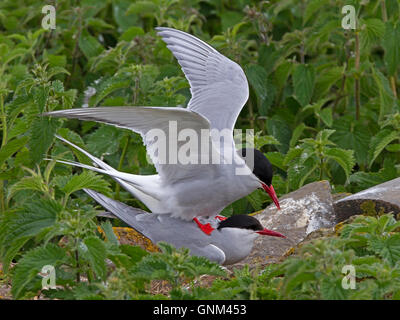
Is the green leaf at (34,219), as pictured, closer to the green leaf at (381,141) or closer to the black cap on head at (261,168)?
the black cap on head at (261,168)

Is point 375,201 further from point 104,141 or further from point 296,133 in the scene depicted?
point 104,141

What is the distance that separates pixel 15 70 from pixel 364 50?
9.27 feet

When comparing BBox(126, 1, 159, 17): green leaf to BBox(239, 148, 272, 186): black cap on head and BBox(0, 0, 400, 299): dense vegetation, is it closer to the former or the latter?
BBox(0, 0, 400, 299): dense vegetation

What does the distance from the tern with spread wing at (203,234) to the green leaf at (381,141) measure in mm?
1226

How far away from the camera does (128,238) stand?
5.48 metres

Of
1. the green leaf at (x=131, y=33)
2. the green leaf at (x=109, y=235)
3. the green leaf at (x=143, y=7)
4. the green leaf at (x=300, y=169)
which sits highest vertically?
the green leaf at (x=143, y=7)

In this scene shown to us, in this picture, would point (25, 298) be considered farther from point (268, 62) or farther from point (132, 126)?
point (268, 62)

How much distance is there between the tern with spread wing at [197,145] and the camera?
4.66 m

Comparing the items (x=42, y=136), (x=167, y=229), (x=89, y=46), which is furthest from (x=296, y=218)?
(x=89, y=46)

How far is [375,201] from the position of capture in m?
5.29

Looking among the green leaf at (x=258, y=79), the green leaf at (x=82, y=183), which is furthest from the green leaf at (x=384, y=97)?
the green leaf at (x=82, y=183)

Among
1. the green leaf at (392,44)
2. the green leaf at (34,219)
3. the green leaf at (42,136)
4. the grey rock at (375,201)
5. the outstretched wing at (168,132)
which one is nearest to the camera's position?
the green leaf at (34,219)

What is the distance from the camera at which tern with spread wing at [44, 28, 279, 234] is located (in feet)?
15.3
